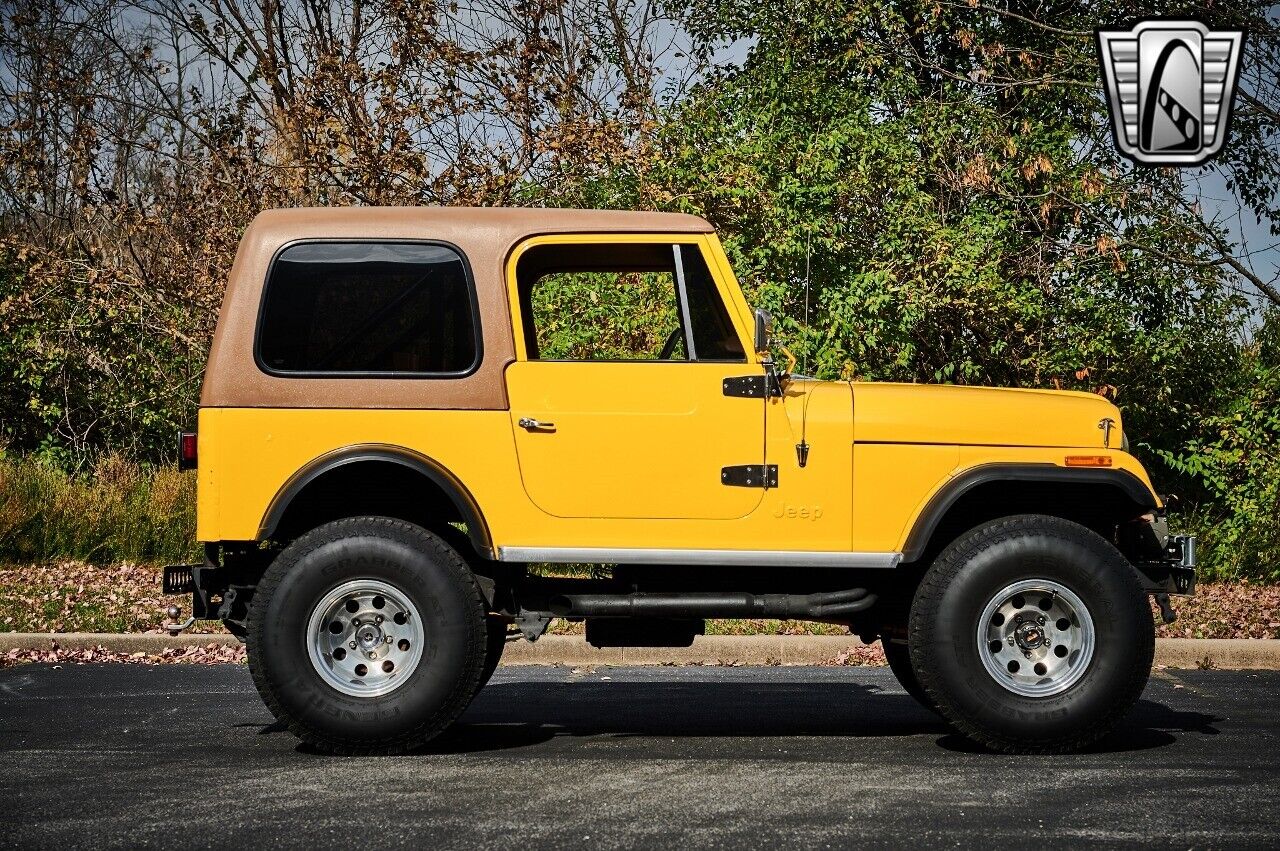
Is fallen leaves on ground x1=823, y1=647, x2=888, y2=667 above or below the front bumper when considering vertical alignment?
below

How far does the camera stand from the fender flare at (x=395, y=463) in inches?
258

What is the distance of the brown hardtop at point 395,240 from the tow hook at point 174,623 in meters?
4.68

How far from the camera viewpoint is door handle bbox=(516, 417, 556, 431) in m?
6.61

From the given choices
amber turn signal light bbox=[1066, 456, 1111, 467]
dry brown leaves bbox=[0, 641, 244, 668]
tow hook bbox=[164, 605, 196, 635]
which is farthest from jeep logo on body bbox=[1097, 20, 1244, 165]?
tow hook bbox=[164, 605, 196, 635]

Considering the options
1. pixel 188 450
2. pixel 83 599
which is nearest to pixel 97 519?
A: pixel 83 599

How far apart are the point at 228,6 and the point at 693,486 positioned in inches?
601

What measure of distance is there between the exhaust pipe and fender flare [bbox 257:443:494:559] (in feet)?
1.65

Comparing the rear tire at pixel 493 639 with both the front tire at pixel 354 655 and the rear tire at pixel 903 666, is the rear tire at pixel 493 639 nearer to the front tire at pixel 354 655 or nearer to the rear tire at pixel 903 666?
the front tire at pixel 354 655

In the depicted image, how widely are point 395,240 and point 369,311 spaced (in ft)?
1.18

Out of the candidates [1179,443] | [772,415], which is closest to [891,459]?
[772,415]

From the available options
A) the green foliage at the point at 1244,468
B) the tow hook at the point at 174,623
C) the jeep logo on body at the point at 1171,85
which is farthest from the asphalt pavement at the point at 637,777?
the jeep logo on body at the point at 1171,85

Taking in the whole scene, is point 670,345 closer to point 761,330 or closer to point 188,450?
point 761,330

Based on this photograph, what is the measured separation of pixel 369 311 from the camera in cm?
682

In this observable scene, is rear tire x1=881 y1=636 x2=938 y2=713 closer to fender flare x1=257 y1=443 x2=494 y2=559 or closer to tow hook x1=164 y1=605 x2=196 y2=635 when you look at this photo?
fender flare x1=257 y1=443 x2=494 y2=559
